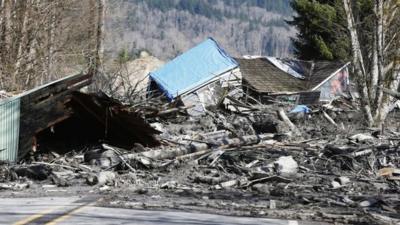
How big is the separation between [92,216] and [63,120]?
754 centimetres

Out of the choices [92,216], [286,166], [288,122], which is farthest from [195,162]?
[288,122]

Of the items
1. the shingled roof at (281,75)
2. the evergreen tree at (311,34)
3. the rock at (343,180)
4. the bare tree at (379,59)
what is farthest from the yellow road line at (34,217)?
the evergreen tree at (311,34)

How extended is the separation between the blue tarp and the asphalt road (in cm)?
2337

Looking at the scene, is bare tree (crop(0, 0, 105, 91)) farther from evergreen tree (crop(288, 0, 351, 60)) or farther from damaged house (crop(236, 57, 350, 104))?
evergreen tree (crop(288, 0, 351, 60))

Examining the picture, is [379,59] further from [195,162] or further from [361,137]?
[195,162]

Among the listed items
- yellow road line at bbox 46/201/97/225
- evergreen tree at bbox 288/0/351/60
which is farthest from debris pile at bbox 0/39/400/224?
evergreen tree at bbox 288/0/351/60

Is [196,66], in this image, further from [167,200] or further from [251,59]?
[167,200]

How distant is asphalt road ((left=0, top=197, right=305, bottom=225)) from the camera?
27.0ft

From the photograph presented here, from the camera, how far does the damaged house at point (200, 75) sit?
33.5m

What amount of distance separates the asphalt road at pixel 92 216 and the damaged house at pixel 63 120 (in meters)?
4.61

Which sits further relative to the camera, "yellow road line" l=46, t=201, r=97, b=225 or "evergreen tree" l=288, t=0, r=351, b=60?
"evergreen tree" l=288, t=0, r=351, b=60

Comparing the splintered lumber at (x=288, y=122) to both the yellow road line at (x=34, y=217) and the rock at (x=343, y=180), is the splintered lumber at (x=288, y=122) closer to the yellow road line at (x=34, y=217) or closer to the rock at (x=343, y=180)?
the rock at (x=343, y=180)

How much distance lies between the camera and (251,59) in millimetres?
42625

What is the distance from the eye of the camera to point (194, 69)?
35.1 m
